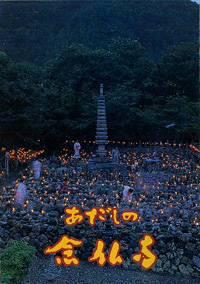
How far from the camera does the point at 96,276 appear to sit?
925 cm

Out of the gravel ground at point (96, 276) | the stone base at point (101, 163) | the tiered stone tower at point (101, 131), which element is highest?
the tiered stone tower at point (101, 131)

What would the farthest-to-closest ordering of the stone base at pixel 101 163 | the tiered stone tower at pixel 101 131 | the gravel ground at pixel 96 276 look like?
the tiered stone tower at pixel 101 131
the stone base at pixel 101 163
the gravel ground at pixel 96 276

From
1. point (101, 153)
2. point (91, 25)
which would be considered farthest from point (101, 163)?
Answer: point (91, 25)

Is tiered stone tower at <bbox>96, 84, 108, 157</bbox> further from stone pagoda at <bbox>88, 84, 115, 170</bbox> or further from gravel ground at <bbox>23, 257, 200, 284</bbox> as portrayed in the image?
gravel ground at <bbox>23, 257, 200, 284</bbox>

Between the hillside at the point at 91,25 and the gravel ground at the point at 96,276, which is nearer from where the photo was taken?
the gravel ground at the point at 96,276

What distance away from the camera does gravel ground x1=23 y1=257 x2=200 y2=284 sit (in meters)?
8.98

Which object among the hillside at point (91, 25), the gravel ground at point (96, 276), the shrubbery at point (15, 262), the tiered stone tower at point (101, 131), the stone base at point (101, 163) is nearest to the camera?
the shrubbery at point (15, 262)

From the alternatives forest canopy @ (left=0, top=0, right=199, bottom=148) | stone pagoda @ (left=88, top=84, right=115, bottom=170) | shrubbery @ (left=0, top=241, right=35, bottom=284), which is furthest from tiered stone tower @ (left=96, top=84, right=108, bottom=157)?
shrubbery @ (left=0, top=241, right=35, bottom=284)

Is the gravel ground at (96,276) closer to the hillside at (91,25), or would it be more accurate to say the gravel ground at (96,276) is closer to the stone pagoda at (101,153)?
the stone pagoda at (101,153)

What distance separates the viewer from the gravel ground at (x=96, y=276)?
29.4ft

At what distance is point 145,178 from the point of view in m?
16.2

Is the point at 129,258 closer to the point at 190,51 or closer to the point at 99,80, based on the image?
the point at 99,80

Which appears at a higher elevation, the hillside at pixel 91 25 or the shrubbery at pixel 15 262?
the hillside at pixel 91 25

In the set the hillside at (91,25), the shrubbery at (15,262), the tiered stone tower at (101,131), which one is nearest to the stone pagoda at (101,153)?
the tiered stone tower at (101,131)
